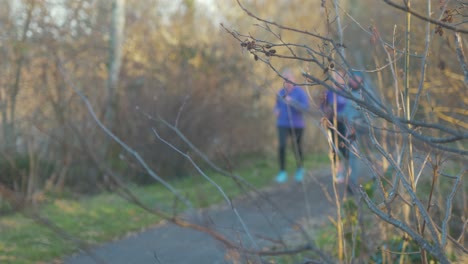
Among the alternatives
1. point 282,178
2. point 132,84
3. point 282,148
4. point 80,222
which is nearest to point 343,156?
point 80,222

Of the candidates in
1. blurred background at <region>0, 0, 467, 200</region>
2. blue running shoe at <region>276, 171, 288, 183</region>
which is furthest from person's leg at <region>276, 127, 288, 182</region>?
blurred background at <region>0, 0, 467, 200</region>

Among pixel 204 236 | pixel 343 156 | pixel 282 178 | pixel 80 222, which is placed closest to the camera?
pixel 343 156

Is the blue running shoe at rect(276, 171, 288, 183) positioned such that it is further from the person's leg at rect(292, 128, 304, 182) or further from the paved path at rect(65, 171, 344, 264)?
the paved path at rect(65, 171, 344, 264)

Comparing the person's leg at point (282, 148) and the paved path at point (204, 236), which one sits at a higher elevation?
the person's leg at point (282, 148)

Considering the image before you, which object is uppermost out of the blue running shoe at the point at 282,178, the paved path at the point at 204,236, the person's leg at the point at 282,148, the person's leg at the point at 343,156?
the person's leg at the point at 282,148

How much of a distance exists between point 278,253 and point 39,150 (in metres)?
8.91

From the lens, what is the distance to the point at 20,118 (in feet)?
33.5

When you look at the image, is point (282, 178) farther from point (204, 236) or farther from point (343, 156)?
point (343, 156)

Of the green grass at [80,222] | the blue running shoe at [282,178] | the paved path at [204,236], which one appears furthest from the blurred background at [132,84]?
the blue running shoe at [282,178]

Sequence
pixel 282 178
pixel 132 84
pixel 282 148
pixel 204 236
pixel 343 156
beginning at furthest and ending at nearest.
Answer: pixel 132 84
pixel 282 178
pixel 282 148
pixel 204 236
pixel 343 156

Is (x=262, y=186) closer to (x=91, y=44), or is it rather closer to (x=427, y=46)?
(x=91, y=44)

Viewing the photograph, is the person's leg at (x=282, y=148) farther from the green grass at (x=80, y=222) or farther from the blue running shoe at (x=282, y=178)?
the green grass at (x=80, y=222)

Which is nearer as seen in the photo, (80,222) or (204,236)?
(204,236)

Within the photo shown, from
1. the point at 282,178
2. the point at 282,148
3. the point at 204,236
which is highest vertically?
the point at 282,148
